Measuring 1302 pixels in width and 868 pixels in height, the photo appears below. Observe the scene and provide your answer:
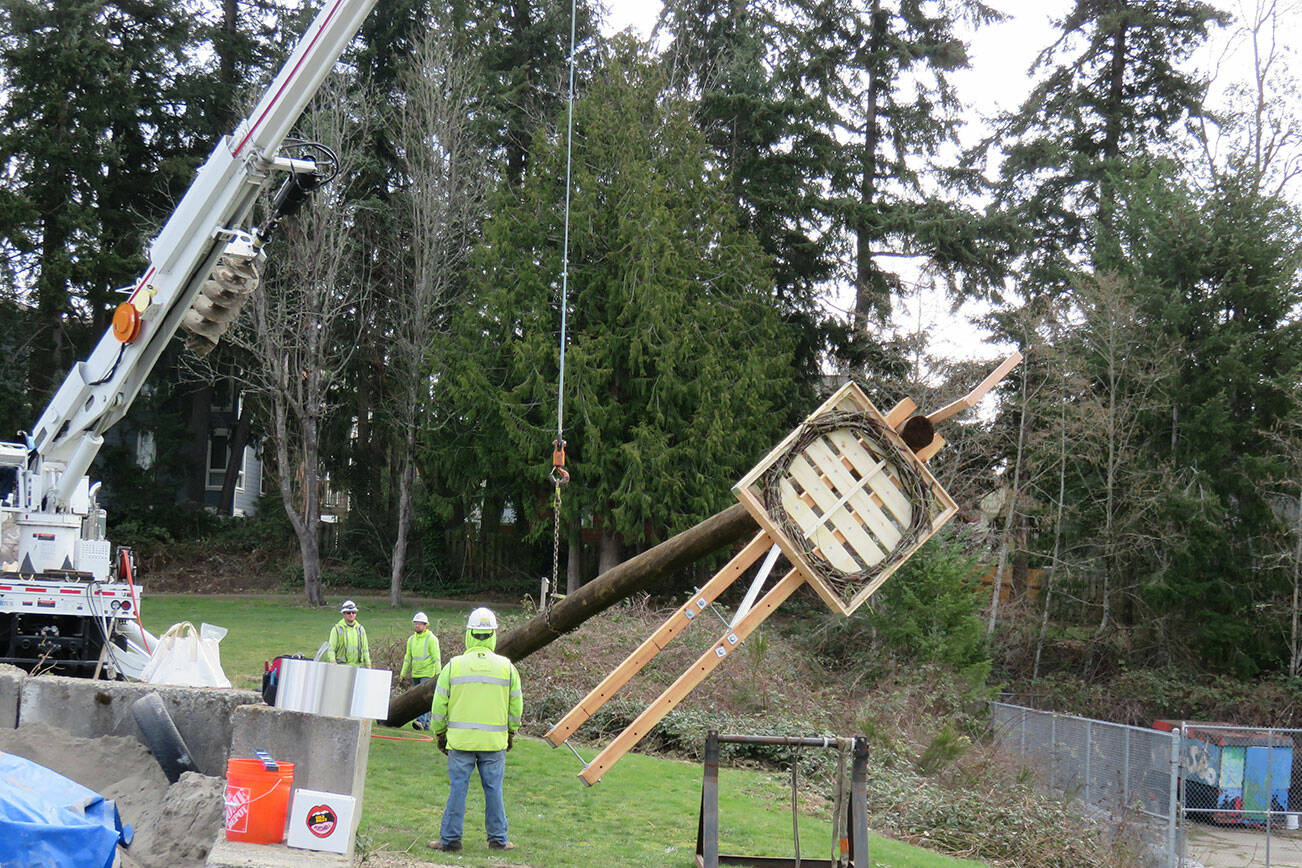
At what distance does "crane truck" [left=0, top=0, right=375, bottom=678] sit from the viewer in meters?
11.2

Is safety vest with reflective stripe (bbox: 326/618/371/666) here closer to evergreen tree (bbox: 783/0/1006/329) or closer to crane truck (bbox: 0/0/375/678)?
crane truck (bbox: 0/0/375/678)

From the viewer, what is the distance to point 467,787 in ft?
28.0

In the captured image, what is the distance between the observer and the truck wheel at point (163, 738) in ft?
23.5

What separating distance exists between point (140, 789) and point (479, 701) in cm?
242

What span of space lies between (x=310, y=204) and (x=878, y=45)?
18.0 m

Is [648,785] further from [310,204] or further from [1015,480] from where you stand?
[310,204]

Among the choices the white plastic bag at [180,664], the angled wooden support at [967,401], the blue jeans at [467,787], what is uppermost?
the angled wooden support at [967,401]

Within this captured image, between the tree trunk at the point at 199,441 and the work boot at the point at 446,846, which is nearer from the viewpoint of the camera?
the work boot at the point at 446,846

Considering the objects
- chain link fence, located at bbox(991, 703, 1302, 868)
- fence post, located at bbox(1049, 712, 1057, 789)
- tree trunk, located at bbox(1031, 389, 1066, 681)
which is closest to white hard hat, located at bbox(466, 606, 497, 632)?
chain link fence, located at bbox(991, 703, 1302, 868)

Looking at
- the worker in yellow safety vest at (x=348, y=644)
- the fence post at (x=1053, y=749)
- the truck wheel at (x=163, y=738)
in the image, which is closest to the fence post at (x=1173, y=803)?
the fence post at (x=1053, y=749)

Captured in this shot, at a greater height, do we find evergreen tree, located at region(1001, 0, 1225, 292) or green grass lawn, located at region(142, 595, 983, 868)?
evergreen tree, located at region(1001, 0, 1225, 292)

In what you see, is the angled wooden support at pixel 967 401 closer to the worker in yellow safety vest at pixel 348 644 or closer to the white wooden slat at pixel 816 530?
the white wooden slat at pixel 816 530

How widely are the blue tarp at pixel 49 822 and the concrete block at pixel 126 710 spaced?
118 centimetres

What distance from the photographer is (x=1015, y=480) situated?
26.0 metres
